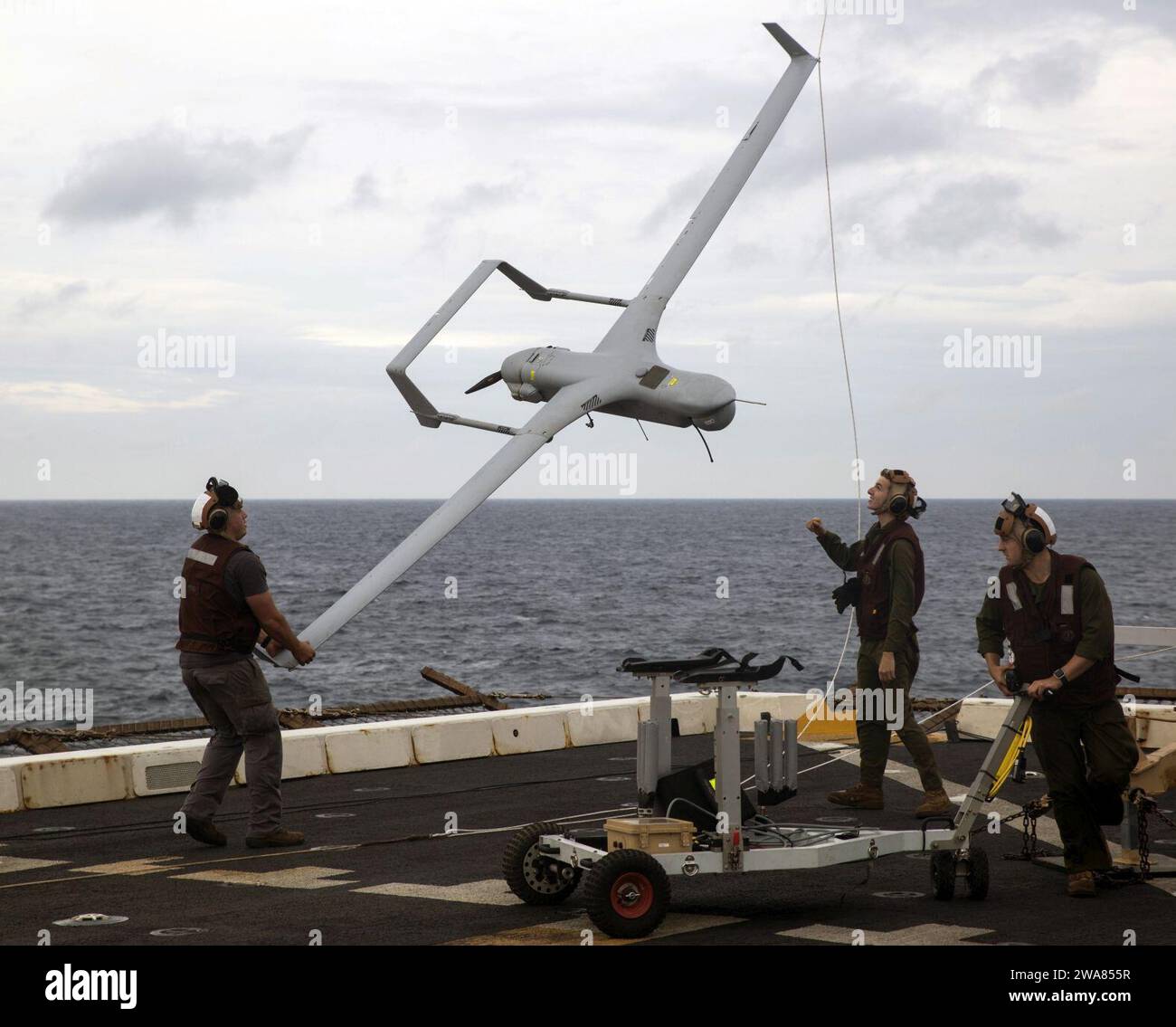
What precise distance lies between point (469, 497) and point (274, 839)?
2.80 meters

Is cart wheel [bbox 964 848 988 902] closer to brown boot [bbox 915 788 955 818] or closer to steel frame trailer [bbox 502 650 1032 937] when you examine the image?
steel frame trailer [bbox 502 650 1032 937]

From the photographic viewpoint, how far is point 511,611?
72812 mm

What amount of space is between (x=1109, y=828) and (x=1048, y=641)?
8.23ft

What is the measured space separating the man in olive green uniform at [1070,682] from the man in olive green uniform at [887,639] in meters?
2.27

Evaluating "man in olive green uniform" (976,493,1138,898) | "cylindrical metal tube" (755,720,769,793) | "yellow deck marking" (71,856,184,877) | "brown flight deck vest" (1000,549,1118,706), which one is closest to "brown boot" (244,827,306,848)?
"yellow deck marking" (71,856,184,877)

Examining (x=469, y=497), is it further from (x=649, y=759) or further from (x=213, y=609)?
(x=213, y=609)

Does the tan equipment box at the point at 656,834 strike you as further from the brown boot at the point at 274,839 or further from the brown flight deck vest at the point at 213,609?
the brown flight deck vest at the point at 213,609

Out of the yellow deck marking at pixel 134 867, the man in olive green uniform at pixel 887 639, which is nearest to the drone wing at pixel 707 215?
the man in olive green uniform at pixel 887 639

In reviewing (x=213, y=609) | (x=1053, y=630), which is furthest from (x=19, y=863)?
(x=1053, y=630)

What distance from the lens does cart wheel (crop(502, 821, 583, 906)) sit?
809cm

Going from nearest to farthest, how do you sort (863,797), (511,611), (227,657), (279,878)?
(279,878) → (227,657) → (863,797) → (511,611)

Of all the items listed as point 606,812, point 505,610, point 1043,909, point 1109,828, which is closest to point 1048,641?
point 1043,909
